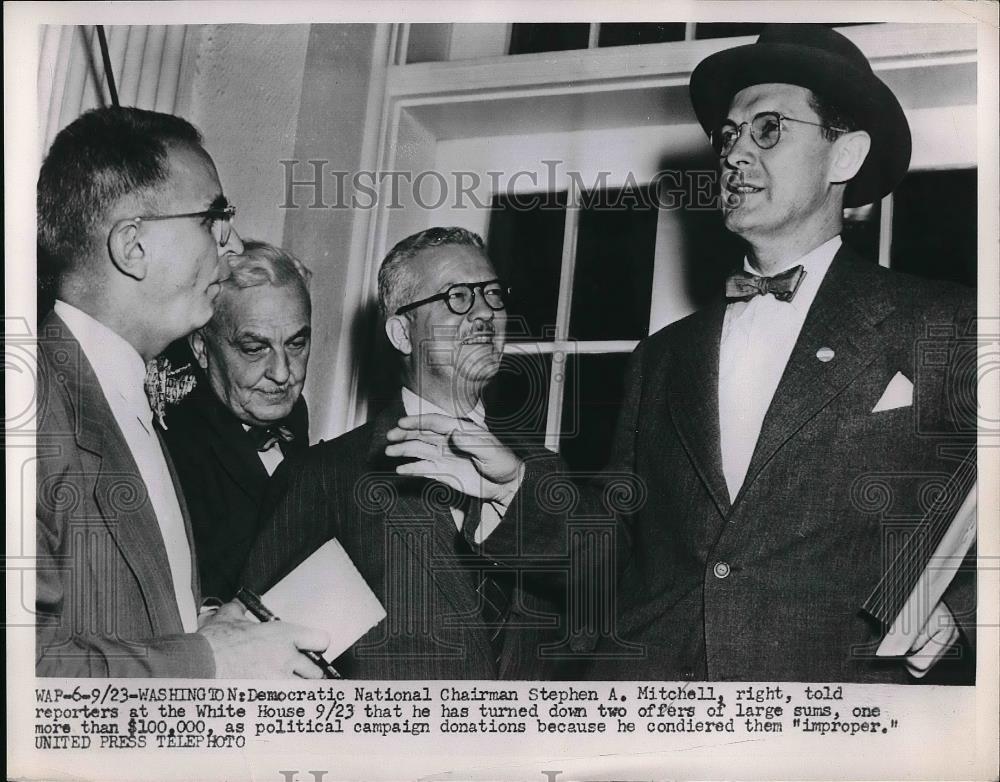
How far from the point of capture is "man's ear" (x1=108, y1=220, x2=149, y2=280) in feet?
8.63

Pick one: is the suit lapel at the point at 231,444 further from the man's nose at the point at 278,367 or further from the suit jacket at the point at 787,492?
the suit jacket at the point at 787,492

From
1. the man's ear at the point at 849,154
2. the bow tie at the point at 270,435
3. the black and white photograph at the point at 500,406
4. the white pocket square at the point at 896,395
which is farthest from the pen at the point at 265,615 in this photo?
the man's ear at the point at 849,154

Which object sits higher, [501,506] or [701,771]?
[501,506]

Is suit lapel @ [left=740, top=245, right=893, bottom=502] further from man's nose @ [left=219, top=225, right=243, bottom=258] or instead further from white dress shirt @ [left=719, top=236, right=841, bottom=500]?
man's nose @ [left=219, top=225, right=243, bottom=258]

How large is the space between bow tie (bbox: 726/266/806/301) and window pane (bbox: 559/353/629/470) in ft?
1.02

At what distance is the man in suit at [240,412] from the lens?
2.64 m

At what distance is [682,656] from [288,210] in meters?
1.45

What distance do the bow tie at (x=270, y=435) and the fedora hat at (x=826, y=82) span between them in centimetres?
126

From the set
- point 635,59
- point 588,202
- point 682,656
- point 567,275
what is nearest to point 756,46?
point 635,59

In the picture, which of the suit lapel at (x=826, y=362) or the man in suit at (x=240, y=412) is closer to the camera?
the suit lapel at (x=826, y=362)

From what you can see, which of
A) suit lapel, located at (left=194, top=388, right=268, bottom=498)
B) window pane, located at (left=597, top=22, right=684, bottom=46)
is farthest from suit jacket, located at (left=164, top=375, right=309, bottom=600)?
window pane, located at (left=597, top=22, right=684, bottom=46)

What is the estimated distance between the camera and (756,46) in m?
2.61

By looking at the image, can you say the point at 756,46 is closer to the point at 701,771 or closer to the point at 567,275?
the point at 567,275

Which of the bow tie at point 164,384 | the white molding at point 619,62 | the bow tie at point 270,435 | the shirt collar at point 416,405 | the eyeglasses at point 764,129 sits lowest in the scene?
the bow tie at point 270,435
